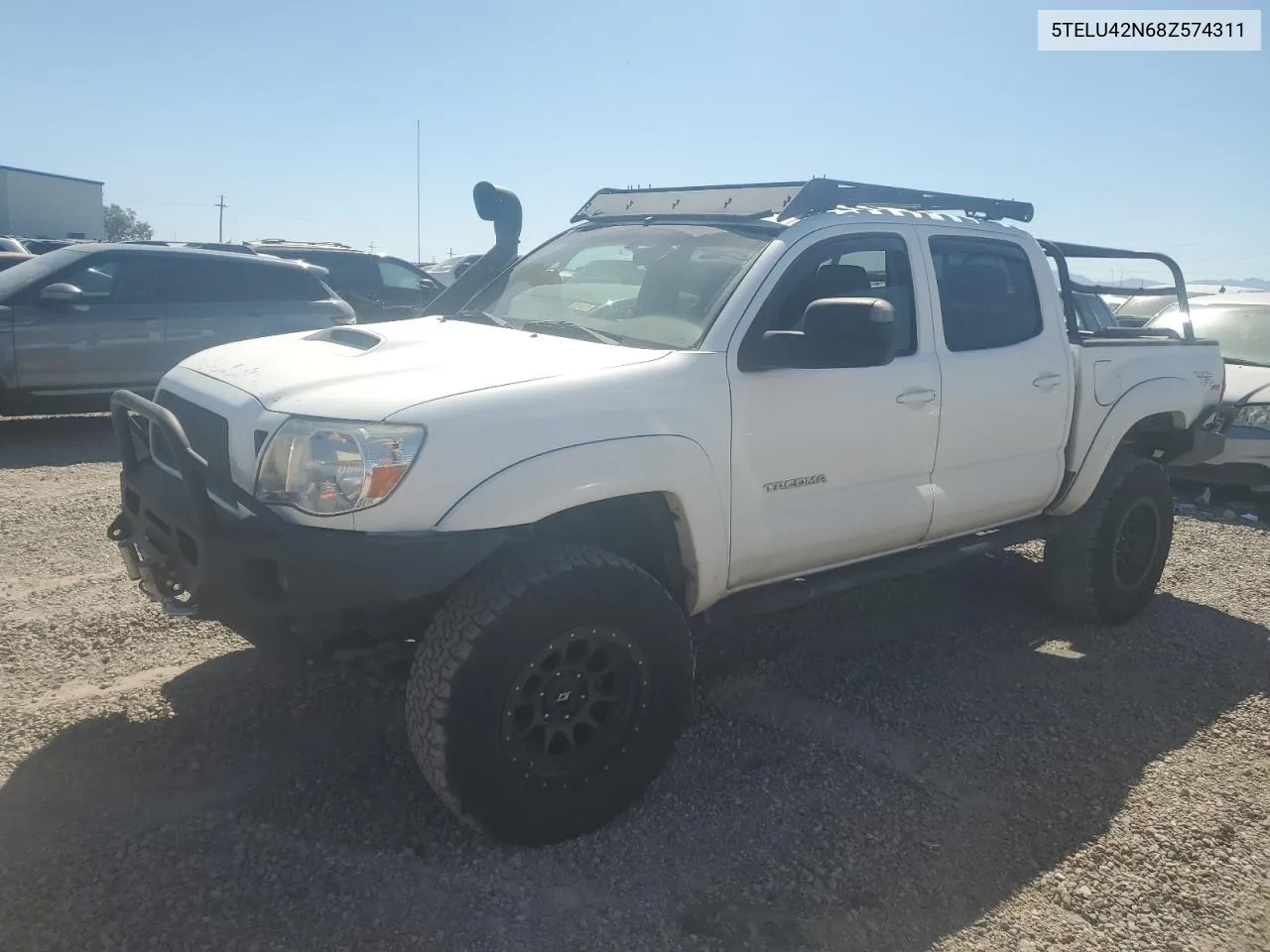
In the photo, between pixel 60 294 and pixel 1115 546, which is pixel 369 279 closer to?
pixel 60 294

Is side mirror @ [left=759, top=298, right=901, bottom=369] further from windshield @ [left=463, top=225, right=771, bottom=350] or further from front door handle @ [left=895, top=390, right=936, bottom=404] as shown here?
front door handle @ [left=895, top=390, right=936, bottom=404]

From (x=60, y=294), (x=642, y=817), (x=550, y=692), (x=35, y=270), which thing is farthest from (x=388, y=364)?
(x=35, y=270)

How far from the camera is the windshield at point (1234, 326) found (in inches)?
342

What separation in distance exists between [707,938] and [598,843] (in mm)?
504

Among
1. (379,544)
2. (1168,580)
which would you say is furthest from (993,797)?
(1168,580)

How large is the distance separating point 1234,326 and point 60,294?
9920mm

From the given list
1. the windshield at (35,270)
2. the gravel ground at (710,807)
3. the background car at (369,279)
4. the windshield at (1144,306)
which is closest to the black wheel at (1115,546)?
the gravel ground at (710,807)

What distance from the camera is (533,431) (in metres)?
2.82

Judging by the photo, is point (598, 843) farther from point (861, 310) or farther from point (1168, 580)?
point (1168, 580)

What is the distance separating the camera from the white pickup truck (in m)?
2.73

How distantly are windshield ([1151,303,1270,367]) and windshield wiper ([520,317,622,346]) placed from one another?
673 centimetres

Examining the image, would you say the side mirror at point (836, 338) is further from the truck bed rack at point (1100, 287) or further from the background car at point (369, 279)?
the background car at point (369, 279)

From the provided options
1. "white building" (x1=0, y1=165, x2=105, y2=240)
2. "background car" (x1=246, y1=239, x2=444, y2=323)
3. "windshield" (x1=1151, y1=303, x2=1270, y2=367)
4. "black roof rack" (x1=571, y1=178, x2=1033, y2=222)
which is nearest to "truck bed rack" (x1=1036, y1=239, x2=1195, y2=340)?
A: "black roof rack" (x1=571, y1=178, x2=1033, y2=222)

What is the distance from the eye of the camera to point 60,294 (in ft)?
26.8
